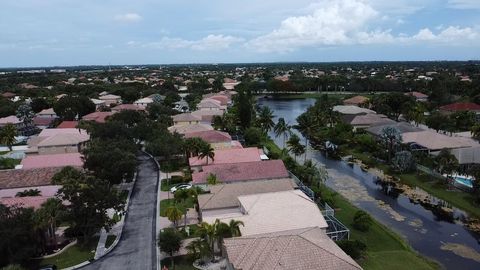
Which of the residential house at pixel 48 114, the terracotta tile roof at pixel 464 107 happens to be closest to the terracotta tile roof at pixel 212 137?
the residential house at pixel 48 114

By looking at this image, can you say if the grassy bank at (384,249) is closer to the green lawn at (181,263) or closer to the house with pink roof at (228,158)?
the green lawn at (181,263)

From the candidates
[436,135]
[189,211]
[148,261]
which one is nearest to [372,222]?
[189,211]

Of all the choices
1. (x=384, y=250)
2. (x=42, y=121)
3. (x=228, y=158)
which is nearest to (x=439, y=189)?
(x=384, y=250)

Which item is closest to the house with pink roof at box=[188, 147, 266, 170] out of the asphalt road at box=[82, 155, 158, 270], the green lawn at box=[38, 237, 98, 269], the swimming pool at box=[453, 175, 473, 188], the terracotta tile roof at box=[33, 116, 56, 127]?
the asphalt road at box=[82, 155, 158, 270]

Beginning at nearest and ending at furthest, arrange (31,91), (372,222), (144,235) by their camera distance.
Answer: (144,235) < (372,222) < (31,91)

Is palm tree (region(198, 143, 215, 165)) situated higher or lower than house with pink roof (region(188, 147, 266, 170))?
higher

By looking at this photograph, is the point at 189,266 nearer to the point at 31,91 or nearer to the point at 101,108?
the point at 101,108

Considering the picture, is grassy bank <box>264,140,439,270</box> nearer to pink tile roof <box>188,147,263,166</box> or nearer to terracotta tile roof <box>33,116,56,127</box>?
pink tile roof <box>188,147,263,166</box>
